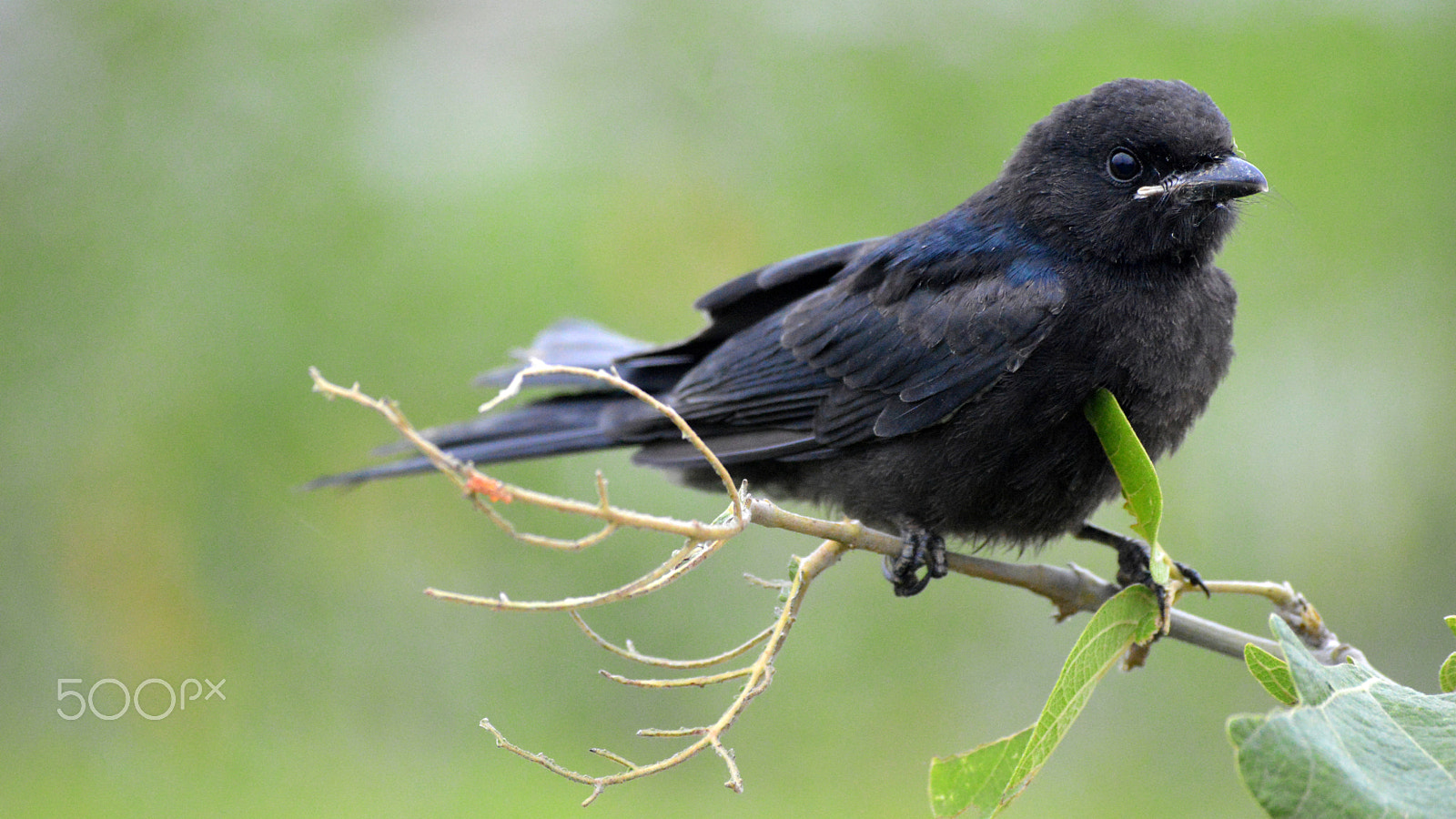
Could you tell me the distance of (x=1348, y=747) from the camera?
4.68 ft

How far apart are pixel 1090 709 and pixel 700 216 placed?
2.44 meters

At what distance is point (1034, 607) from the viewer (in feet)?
14.5

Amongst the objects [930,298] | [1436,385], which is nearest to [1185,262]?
[930,298]

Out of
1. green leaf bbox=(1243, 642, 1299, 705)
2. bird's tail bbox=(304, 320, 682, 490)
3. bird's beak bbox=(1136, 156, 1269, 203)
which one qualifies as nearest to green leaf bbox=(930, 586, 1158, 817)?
green leaf bbox=(1243, 642, 1299, 705)

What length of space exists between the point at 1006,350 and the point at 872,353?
453 mm

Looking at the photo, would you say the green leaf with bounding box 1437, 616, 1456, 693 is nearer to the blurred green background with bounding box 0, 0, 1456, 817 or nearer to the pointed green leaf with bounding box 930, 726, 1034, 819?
the pointed green leaf with bounding box 930, 726, 1034, 819

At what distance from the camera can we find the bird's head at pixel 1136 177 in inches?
107

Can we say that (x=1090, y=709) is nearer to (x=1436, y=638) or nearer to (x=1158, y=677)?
(x=1158, y=677)

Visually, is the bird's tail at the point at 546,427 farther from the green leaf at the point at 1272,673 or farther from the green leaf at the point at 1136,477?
the green leaf at the point at 1272,673

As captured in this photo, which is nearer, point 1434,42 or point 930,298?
point 930,298

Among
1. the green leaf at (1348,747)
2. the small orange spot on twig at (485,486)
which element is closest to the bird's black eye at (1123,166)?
the green leaf at (1348,747)

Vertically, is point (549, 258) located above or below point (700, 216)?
below

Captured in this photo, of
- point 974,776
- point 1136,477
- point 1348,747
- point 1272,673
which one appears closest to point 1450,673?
point 1272,673

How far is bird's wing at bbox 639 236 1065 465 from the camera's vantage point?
285 cm
